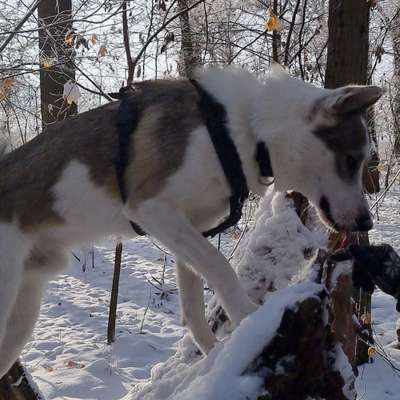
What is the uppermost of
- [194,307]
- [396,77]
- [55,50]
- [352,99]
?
[396,77]

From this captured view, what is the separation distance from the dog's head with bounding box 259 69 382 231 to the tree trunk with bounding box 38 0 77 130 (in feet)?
9.53

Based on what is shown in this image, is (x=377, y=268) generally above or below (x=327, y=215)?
below

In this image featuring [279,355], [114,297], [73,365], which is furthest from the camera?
[114,297]

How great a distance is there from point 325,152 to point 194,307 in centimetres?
97

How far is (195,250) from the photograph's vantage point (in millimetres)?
2465

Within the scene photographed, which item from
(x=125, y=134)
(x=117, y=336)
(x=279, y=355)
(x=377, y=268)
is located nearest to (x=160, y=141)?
(x=125, y=134)

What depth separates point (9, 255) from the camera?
9.45 ft

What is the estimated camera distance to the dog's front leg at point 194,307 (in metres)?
2.86

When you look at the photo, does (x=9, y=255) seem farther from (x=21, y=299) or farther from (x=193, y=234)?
(x=193, y=234)

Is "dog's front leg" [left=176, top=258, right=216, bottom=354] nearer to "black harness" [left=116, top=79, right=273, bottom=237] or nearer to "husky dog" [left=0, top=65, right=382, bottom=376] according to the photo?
"husky dog" [left=0, top=65, right=382, bottom=376]

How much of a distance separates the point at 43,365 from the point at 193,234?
3.85 metres

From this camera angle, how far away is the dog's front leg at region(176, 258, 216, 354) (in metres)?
2.86

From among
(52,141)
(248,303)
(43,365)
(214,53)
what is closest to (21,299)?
(52,141)

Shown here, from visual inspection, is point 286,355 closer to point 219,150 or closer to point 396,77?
point 219,150
